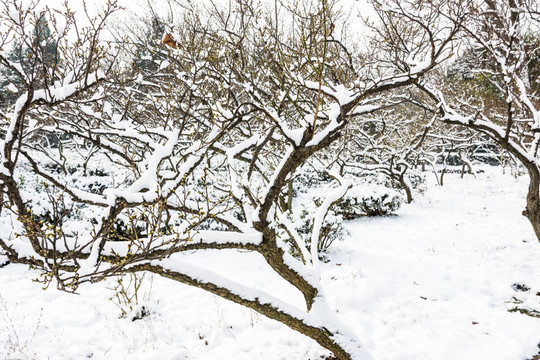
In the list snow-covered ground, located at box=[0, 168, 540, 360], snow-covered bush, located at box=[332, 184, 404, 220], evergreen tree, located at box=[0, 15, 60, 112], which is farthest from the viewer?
snow-covered bush, located at box=[332, 184, 404, 220]

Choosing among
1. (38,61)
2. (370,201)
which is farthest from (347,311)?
(370,201)

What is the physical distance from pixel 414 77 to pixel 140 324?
4984mm

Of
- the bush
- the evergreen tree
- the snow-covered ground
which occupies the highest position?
the bush

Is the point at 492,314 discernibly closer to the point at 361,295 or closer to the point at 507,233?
the point at 361,295

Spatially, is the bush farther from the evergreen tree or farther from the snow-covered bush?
the evergreen tree

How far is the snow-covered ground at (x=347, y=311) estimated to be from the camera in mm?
3816

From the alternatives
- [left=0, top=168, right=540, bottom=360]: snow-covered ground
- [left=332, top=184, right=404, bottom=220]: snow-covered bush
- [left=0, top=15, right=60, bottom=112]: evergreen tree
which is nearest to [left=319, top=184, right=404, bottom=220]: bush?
[left=332, top=184, right=404, bottom=220]: snow-covered bush

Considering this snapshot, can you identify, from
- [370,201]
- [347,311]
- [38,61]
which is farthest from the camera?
[370,201]

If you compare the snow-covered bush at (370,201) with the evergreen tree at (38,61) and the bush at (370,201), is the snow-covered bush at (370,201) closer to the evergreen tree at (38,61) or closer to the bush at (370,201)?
the bush at (370,201)

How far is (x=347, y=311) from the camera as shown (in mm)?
4684

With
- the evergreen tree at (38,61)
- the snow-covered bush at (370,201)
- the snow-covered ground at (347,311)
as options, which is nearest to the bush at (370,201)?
the snow-covered bush at (370,201)

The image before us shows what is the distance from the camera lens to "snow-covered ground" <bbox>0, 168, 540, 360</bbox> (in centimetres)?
382

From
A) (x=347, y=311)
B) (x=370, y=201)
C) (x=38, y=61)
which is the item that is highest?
(x=370, y=201)

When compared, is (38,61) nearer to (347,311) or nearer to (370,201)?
(347,311)
